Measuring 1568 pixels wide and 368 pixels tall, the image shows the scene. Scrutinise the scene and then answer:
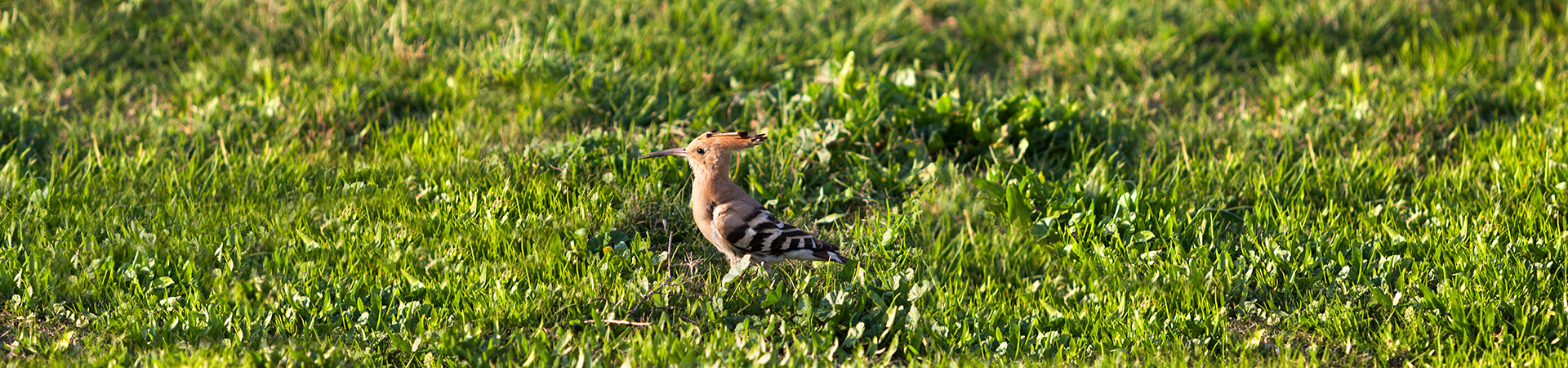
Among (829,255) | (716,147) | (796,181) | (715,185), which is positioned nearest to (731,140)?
(716,147)

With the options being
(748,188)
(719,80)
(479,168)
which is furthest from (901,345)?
(719,80)

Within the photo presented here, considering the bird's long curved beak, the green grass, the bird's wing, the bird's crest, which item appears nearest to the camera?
the green grass

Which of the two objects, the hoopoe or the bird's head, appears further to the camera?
the bird's head

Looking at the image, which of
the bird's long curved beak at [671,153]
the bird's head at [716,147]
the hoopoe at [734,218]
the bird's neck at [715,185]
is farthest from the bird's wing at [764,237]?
the bird's long curved beak at [671,153]

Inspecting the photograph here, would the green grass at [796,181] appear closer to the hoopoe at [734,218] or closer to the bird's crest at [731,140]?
the hoopoe at [734,218]

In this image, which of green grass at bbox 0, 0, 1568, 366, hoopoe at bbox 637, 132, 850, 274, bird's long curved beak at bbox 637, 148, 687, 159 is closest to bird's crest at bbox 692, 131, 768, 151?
hoopoe at bbox 637, 132, 850, 274

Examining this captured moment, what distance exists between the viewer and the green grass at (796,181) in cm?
415

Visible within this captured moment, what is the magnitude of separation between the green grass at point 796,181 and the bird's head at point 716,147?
0.38 m

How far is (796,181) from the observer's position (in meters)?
5.25

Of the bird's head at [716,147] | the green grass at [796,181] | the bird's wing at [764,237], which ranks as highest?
the bird's head at [716,147]

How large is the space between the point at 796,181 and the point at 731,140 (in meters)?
0.79

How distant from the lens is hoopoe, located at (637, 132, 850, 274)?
4.38 m

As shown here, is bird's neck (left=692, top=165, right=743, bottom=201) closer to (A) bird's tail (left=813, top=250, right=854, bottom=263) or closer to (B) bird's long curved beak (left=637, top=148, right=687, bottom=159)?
(B) bird's long curved beak (left=637, top=148, right=687, bottom=159)

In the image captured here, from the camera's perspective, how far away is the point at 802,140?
5.48 m
